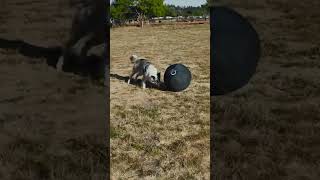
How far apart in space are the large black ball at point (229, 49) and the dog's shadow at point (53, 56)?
2.56 m

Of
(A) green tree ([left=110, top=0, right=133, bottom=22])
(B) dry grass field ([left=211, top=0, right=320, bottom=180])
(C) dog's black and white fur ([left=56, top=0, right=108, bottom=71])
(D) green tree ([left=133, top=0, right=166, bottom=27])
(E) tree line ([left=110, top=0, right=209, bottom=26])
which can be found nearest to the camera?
(B) dry grass field ([left=211, top=0, right=320, bottom=180])

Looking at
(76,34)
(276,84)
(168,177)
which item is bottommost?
(168,177)

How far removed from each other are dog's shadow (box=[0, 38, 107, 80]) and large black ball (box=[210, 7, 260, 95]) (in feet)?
8.39

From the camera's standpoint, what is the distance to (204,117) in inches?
345

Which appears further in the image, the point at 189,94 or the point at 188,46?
the point at 188,46

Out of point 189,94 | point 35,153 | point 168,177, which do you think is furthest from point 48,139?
point 189,94

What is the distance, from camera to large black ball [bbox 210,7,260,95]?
861cm

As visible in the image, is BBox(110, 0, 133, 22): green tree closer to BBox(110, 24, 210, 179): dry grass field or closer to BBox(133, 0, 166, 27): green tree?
BBox(133, 0, 166, 27): green tree

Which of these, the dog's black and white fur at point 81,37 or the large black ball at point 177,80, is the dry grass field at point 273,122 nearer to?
the large black ball at point 177,80

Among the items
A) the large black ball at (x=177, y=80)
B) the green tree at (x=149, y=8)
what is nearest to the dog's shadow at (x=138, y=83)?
the large black ball at (x=177, y=80)

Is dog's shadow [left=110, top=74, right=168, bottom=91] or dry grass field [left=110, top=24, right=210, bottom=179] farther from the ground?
dog's shadow [left=110, top=74, right=168, bottom=91]

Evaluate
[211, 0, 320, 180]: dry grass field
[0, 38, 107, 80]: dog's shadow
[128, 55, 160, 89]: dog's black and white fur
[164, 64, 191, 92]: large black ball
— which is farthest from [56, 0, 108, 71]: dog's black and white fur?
[211, 0, 320, 180]: dry grass field

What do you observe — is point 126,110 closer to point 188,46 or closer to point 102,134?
point 102,134

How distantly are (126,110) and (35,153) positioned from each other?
2.94 metres
